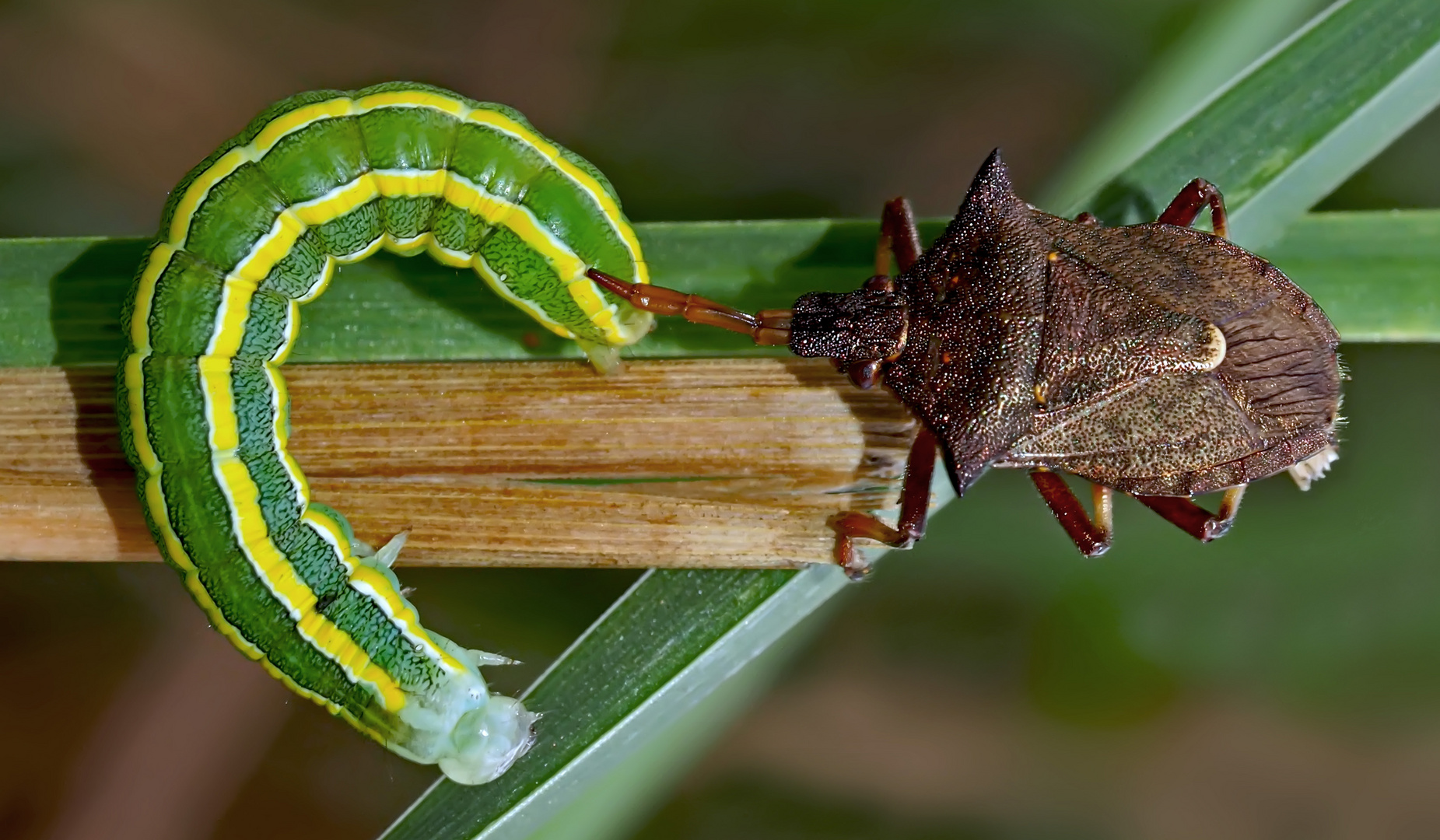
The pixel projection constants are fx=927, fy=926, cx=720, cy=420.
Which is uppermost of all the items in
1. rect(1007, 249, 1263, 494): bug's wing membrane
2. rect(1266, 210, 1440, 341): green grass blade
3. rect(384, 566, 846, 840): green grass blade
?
rect(1266, 210, 1440, 341): green grass blade

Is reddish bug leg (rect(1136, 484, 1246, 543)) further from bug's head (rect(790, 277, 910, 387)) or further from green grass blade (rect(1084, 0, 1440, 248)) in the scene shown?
bug's head (rect(790, 277, 910, 387))

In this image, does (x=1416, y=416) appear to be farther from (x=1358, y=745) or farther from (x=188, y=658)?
(x=188, y=658)

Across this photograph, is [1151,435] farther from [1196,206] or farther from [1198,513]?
[1196,206]

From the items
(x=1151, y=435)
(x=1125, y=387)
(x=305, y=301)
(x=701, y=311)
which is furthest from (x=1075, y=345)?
(x=305, y=301)

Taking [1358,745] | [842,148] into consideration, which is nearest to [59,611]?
[842,148]

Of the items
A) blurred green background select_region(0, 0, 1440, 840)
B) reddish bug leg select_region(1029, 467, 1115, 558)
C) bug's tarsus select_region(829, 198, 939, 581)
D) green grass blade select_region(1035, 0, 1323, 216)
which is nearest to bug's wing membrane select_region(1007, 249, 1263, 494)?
reddish bug leg select_region(1029, 467, 1115, 558)
